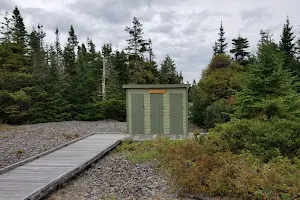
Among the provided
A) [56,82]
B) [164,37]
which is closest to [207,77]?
[164,37]

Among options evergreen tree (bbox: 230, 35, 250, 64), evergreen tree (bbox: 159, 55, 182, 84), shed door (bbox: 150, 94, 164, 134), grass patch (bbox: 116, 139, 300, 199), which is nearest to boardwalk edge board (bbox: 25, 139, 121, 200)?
grass patch (bbox: 116, 139, 300, 199)

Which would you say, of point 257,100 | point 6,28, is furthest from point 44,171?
point 6,28

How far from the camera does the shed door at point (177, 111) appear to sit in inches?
416

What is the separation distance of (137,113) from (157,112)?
30.7 inches

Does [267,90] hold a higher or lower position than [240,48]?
lower

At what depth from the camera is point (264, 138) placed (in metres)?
5.74

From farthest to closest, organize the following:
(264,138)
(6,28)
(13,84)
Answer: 1. (6,28)
2. (13,84)
3. (264,138)

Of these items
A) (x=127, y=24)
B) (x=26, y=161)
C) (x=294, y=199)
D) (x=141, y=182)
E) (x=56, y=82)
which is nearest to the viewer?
(x=294, y=199)

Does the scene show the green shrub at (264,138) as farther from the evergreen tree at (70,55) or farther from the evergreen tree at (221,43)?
the evergreen tree at (221,43)

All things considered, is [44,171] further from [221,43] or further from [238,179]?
[221,43]

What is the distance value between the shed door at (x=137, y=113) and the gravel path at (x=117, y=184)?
4269 mm

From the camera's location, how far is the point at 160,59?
25812 mm

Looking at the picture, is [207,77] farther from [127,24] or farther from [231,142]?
[231,142]

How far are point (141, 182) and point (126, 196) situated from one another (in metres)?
0.78
